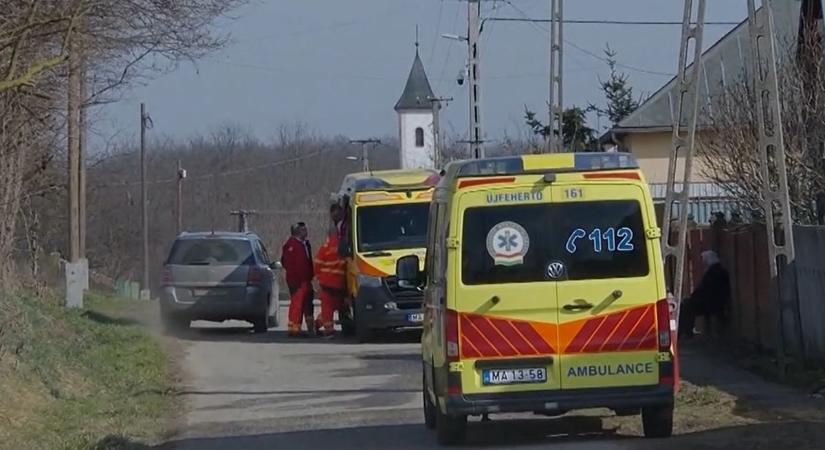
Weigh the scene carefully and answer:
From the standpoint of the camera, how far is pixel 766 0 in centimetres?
1609

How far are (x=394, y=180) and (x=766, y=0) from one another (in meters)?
9.26

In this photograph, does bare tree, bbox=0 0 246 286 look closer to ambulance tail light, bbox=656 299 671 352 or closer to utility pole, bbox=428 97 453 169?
ambulance tail light, bbox=656 299 671 352

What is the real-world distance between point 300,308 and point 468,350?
1381 centimetres

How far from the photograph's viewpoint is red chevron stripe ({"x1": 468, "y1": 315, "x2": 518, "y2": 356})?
11.6m

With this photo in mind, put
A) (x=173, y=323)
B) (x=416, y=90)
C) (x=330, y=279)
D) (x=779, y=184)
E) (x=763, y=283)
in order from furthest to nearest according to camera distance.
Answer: (x=416, y=90) → (x=173, y=323) → (x=330, y=279) → (x=763, y=283) → (x=779, y=184)

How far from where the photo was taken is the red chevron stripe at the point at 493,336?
1159 centimetres

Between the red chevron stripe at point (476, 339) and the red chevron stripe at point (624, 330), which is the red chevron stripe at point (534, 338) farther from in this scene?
the red chevron stripe at point (624, 330)

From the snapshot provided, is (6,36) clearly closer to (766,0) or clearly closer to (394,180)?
(766,0)

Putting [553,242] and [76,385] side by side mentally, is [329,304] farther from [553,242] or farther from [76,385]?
[553,242]

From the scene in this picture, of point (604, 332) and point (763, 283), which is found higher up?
point (763, 283)

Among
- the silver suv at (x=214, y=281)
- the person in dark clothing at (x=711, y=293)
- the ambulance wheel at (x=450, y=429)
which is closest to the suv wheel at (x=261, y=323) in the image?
the silver suv at (x=214, y=281)

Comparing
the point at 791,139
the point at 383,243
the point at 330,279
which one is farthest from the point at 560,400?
the point at 330,279

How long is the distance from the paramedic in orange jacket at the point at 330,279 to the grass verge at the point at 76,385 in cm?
305

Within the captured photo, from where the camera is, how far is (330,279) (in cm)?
2489
